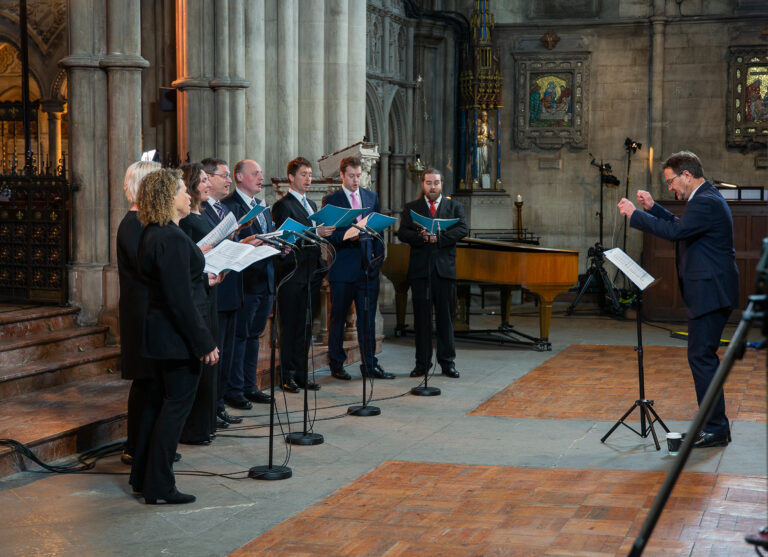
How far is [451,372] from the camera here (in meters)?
8.60

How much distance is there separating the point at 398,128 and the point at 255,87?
19.9 feet

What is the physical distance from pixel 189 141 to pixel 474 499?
5524 millimetres

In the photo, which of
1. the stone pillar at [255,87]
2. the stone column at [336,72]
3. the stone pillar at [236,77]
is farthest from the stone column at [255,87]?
the stone column at [336,72]

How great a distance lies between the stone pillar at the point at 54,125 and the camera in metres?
14.1

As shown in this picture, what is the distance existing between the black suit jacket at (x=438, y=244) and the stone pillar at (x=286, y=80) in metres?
1.81

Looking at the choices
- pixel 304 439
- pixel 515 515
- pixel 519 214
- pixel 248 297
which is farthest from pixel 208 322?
pixel 519 214

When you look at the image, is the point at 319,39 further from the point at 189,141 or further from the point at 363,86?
the point at 189,141

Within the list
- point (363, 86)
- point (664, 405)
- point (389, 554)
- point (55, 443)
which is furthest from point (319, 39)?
point (389, 554)

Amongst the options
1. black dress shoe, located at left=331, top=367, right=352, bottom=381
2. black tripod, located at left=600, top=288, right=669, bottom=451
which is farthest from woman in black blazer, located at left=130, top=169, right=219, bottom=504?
black dress shoe, located at left=331, top=367, right=352, bottom=381

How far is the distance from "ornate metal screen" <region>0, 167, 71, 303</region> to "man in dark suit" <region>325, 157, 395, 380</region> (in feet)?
6.72

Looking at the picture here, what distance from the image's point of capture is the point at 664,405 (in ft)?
24.3

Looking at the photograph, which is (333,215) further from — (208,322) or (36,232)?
(36,232)

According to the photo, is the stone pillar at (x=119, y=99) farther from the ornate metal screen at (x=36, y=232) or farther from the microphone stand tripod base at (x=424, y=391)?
the microphone stand tripod base at (x=424, y=391)

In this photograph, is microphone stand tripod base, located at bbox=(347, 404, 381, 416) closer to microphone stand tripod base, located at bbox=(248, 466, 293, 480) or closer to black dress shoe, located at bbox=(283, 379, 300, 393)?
black dress shoe, located at bbox=(283, 379, 300, 393)
